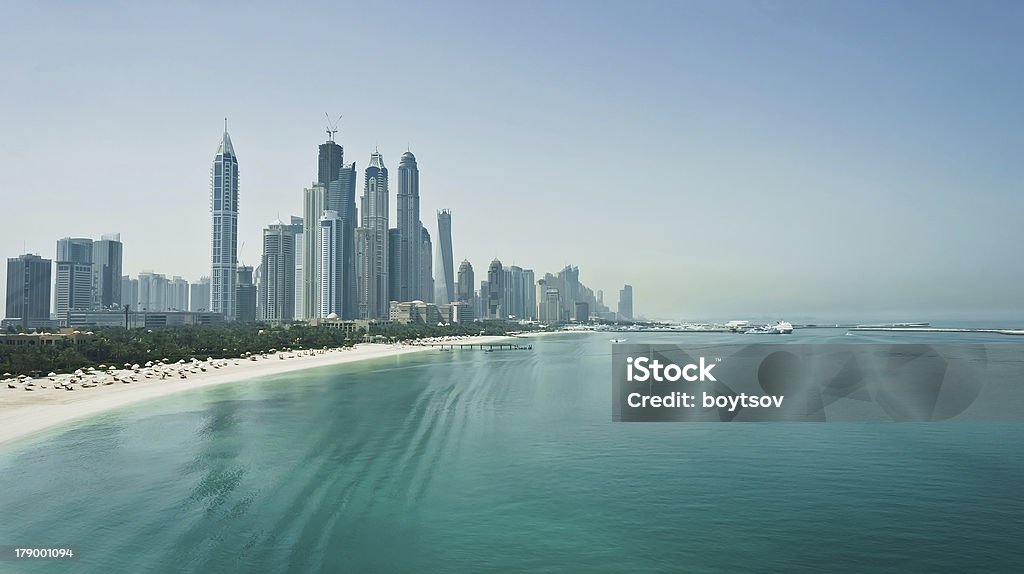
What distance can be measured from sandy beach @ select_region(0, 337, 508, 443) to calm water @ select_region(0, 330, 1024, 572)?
4.35 meters

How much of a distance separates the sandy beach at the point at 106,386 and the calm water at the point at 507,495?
435 cm

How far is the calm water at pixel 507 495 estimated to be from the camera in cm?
2044

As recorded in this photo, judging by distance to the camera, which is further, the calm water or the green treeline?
the green treeline

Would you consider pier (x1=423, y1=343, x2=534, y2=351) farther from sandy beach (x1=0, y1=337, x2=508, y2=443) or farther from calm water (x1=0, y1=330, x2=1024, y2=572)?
calm water (x1=0, y1=330, x2=1024, y2=572)

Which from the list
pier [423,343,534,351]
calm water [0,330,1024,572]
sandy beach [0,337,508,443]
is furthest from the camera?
pier [423,343,534,351]

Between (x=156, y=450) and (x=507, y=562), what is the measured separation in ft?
84.2

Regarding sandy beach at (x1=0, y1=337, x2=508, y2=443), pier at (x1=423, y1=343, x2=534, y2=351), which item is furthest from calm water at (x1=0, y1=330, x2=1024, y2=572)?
pier at (x1=423, y1=343, x2=534, y2=351)

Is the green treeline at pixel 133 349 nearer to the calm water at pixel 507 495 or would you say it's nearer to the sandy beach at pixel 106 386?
the sandy beach at pixel 106 386

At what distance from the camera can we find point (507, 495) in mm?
27375

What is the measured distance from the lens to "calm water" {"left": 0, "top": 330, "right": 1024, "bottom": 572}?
2044 cm

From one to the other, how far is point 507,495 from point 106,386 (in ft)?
181

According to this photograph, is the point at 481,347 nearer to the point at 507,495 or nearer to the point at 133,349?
the point at 133,349

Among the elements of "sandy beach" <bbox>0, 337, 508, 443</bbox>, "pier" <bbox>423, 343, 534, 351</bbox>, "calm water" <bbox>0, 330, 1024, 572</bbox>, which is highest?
"sandy beach" <bbox>0, 337, 508, 443</bbox>

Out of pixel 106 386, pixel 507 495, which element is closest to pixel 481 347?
pixel 106 386
